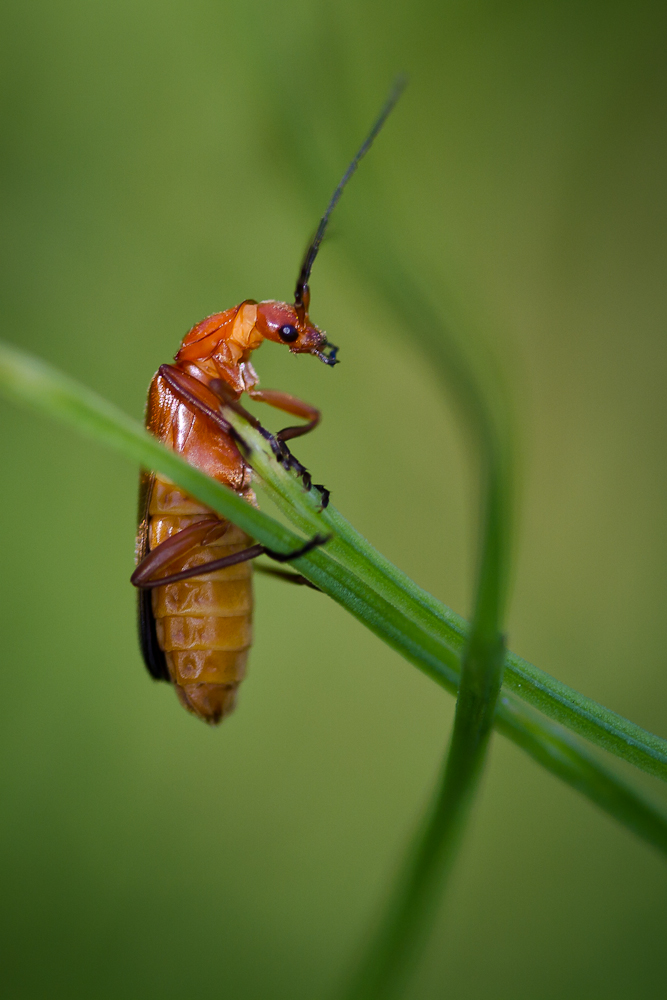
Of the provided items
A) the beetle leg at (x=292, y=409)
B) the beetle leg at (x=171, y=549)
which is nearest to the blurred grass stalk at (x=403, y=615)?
the beetle leg at (x=292, y=409)

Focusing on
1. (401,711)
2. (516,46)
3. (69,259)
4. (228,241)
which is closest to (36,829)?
(401,711)

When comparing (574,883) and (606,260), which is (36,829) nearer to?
(574,883)

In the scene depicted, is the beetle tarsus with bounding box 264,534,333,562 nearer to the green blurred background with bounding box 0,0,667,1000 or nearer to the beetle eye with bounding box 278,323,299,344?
the beetle eye with bounding box 278,323,299,344

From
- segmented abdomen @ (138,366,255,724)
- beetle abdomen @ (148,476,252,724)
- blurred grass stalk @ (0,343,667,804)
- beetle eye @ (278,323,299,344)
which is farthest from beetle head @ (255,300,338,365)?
blurred grass stalk @ (0,343,667,804)

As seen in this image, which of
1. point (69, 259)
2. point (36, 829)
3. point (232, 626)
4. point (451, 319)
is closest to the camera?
point (451, 319)

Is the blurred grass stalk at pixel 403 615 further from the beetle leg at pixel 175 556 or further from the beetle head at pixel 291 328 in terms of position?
the beetle head at pixel 291 328

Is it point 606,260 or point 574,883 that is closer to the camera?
point 574,883

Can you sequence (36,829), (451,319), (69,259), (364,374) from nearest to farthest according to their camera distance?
(451,319) → (36,829) → (69,259) → (364,374)
